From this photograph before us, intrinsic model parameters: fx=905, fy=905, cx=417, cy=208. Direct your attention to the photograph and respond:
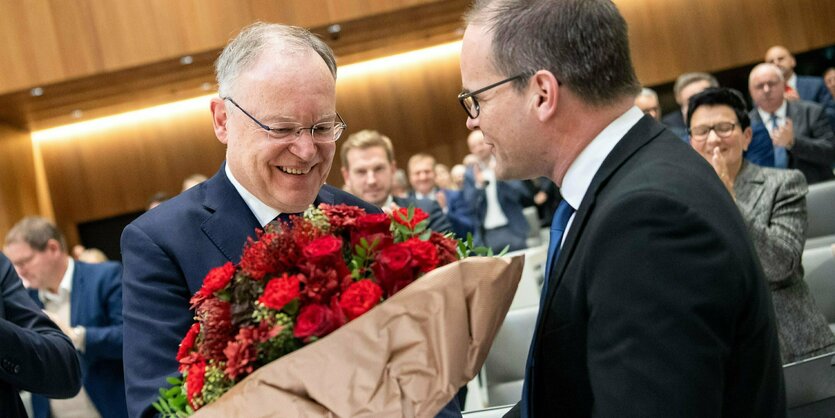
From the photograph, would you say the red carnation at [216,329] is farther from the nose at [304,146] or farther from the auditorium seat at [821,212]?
the auditorium seat at [821,212]

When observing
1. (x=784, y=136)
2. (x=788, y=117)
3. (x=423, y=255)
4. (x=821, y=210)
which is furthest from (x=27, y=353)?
(x=788, y=117)

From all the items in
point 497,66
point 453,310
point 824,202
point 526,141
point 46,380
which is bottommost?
point 824,202

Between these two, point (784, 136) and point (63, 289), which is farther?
point (784, 136)

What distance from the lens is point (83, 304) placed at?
5.22 meters

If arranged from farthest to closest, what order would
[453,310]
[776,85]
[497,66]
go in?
1. [776,85]
2. [497,66]
3. [453,310]

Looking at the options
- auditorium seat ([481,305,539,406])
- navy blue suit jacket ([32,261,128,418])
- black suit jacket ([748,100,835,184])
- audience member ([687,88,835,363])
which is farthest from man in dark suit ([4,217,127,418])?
black suit jacket ([748,100,835,184])

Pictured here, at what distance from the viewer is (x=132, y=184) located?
15492mm

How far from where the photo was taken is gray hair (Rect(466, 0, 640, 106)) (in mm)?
1729

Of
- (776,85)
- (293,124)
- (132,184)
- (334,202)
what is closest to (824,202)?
(776,85)

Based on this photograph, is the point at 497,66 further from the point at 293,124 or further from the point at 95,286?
the point at 95,286

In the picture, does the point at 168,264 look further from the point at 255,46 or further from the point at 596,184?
the point at 596,184

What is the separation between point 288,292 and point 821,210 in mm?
4437

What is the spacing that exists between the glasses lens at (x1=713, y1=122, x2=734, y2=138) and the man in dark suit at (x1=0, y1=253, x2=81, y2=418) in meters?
2.88

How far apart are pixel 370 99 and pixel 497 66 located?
44.5ft
